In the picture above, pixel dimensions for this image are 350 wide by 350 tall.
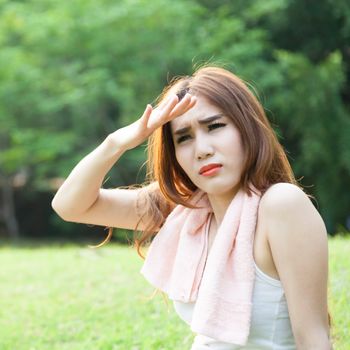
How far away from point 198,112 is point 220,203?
10.8 inches

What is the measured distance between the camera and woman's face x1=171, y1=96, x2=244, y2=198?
178 cm

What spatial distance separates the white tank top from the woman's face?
0.25 m

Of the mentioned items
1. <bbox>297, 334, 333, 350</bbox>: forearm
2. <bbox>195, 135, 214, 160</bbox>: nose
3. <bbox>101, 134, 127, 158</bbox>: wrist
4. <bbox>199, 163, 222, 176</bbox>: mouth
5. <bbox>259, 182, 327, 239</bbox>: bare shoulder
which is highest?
<bbox>195, 135, 214, 160</bbox>: nose

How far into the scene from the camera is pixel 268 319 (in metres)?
1.72

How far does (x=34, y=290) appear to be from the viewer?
487 centimetres

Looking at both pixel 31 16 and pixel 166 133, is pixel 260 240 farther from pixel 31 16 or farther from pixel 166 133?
pixel 31 16

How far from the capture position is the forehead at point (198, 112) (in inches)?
71.2

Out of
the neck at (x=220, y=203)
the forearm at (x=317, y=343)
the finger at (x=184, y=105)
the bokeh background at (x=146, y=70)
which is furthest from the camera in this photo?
the bokeh background at (x=146, y=70)

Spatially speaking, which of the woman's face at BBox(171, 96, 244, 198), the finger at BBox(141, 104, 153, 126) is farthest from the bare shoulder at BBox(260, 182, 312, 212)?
the finger at BBox(141, 104, 153, 126)

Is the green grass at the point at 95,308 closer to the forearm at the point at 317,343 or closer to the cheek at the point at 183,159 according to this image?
the forearm at the point at 317,343

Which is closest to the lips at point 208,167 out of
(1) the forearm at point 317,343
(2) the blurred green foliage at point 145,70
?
(1) the forearm at point 317,343

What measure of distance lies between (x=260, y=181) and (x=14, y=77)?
10.7m

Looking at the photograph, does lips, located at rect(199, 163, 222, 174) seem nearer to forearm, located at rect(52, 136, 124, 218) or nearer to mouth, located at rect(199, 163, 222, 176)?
mouth, located at rect(199, 163, 222, 176)

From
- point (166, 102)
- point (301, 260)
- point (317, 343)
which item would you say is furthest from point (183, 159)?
point (317, 343)
